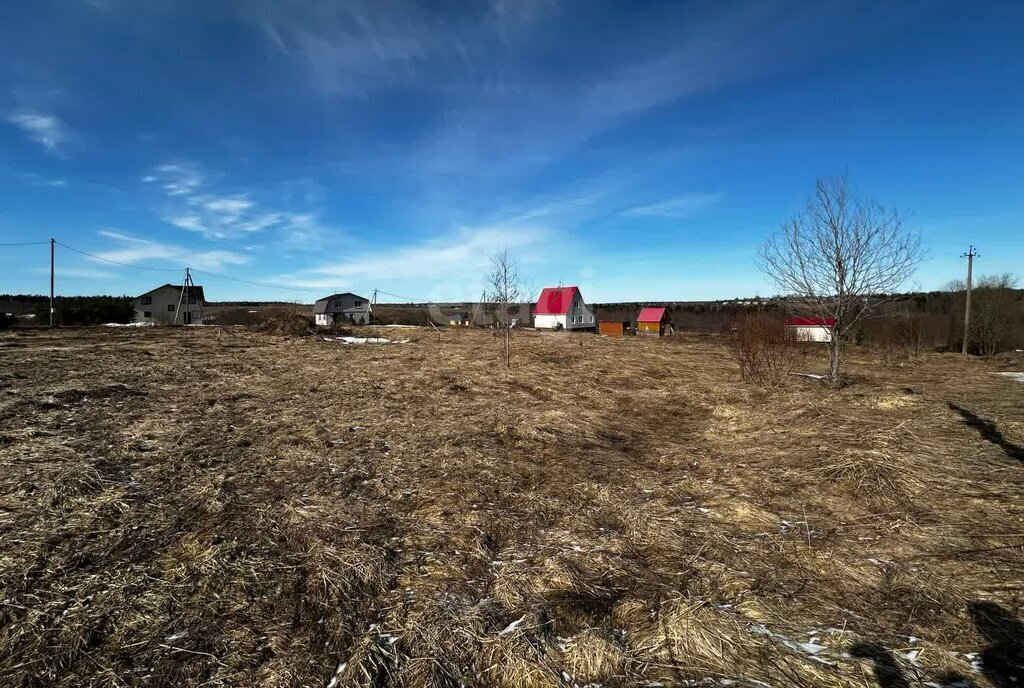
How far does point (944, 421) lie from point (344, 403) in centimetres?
1121

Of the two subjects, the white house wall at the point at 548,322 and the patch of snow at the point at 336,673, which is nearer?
the patch of snow at the point at 336,673

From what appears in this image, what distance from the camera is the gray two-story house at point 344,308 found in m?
66.8

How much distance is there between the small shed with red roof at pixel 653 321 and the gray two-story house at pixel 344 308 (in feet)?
131

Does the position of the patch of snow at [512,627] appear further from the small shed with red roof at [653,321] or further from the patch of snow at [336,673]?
the small shed with red roof at [653,321]

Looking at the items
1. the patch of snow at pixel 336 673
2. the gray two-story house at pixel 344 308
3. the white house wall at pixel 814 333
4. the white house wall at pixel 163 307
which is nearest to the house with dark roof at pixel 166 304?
the white house wall at pixel 163 307

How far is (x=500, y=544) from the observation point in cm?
419

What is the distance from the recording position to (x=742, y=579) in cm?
354

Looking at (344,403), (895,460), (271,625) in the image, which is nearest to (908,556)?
(895,460)

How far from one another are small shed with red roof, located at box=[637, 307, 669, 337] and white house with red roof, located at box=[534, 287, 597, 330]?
23.4ft

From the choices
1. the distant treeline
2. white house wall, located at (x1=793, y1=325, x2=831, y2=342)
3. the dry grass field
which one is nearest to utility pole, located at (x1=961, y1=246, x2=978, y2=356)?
white house wall, located at (x1=793, y1=325, x2=831, y2=342)

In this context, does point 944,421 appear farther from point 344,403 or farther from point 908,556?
point 344,403

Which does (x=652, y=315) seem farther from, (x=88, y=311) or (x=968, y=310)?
(x=88, y=311)

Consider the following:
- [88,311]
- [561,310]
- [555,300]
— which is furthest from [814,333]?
[88,311]

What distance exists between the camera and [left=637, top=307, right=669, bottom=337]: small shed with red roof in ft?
138
